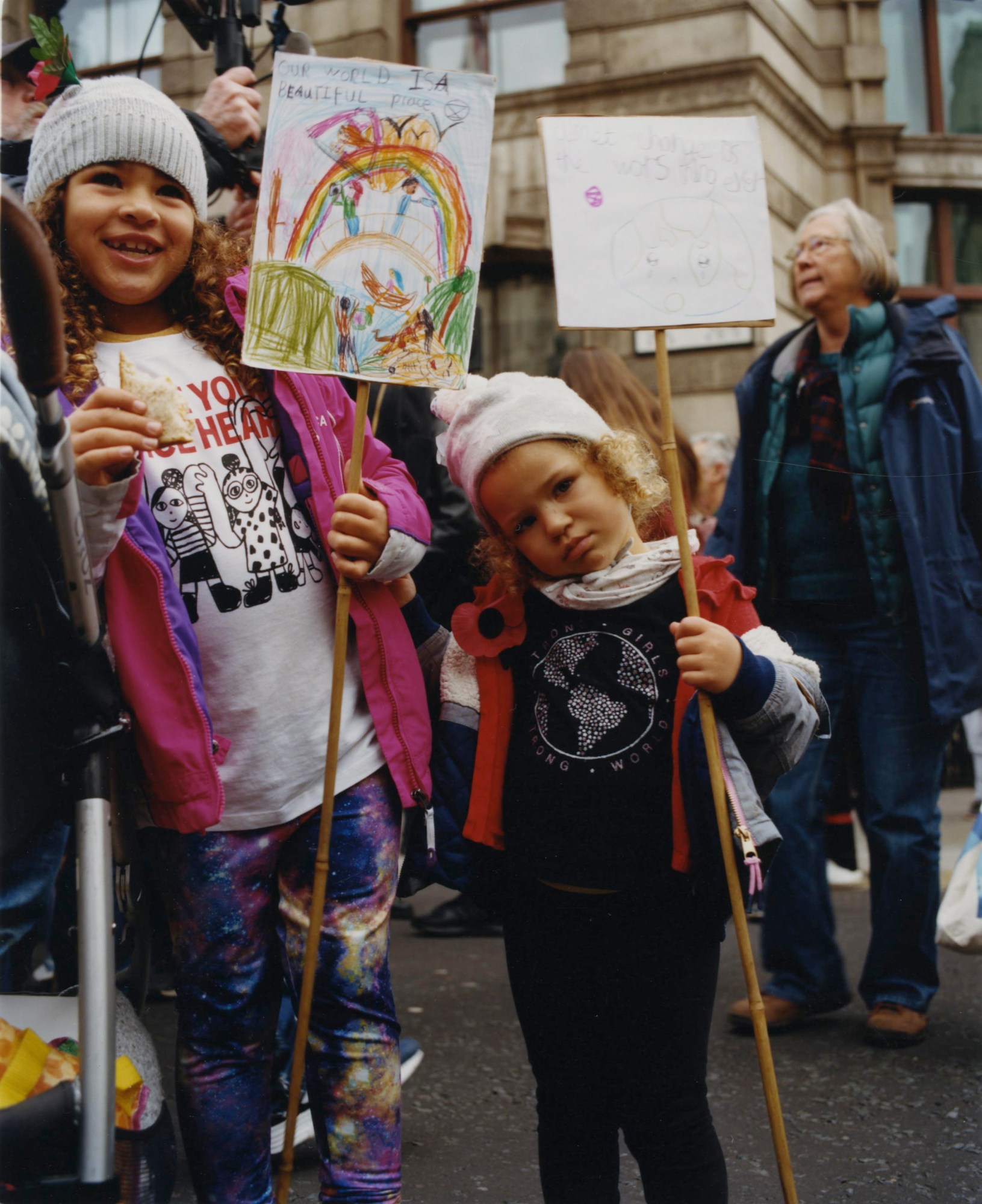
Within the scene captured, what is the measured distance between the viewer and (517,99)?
321 inches

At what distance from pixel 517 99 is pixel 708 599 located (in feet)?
22.7

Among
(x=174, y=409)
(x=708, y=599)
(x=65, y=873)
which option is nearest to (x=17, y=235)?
(x=174, y=409)

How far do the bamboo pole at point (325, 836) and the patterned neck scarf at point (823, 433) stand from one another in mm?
1814

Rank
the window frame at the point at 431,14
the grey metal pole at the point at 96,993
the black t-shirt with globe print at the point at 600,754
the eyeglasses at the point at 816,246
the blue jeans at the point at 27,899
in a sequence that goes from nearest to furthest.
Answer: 1. the grey metal pole at the point at 96,993
2. the black t-shirt with globe print at the point at 600,754
3. the blue jeans at the point at 27,899
4. the eyeglasses at the point at 816,246
5. the window frame at the point at 431,14

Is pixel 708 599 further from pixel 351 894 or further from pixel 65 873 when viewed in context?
pixel 65 873

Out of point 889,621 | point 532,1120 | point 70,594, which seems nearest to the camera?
point 70,594

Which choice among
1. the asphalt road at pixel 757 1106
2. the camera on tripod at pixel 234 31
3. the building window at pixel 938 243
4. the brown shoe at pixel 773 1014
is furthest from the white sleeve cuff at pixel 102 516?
the building window at pixel 938 243

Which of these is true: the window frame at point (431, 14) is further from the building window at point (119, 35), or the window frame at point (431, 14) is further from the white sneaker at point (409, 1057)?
the white sneaker at point (409, 1057)

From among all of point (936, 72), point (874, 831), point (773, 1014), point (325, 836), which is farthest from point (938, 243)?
point (325, 836)

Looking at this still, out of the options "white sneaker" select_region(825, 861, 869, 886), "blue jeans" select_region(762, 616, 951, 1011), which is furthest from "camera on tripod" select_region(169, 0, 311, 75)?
"white sneaker" select_region(825, 861, 869, 886)

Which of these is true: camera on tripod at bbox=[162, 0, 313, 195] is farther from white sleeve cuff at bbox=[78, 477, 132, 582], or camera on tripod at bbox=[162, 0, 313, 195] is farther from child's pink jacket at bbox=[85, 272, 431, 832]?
white sleeve cuff at bbox=[78, 477, 132, 582]

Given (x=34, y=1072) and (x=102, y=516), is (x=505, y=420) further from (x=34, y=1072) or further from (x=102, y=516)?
(x=34, y=1072)

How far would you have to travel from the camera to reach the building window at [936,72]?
713 centimetres

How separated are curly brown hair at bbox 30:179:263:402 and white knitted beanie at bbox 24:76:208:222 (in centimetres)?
4
